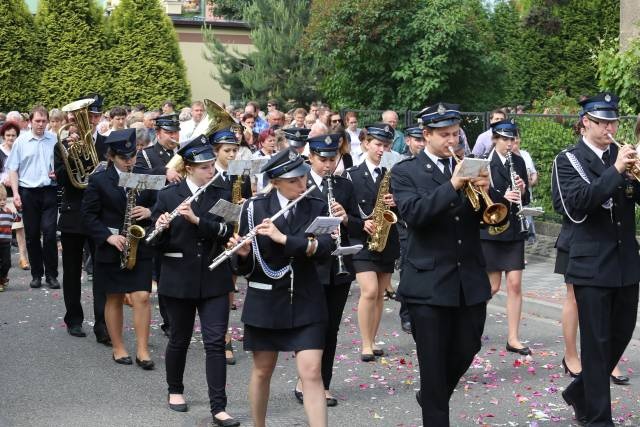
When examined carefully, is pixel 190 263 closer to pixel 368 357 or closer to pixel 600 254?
pixel 368 357

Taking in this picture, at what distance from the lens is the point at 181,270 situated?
820cm

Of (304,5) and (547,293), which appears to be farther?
(304,5)

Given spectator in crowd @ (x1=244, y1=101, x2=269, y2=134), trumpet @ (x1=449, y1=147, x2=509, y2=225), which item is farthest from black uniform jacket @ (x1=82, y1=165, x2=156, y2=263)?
spectator in crowd @ (x1=244, y1=101, x2=269, y2=134)

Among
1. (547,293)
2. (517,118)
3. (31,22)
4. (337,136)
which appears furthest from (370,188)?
(31,22)

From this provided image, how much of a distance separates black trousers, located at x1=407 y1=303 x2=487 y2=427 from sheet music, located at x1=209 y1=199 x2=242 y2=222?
1.24 meters

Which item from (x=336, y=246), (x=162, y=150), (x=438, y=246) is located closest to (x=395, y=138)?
(x=162, y=150)

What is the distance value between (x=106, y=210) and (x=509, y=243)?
11.6 feet

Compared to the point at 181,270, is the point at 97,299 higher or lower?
lower

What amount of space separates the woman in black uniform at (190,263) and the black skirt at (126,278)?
47.0 inches

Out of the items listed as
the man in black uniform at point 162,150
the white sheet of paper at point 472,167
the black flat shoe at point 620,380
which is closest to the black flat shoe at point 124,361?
the man in black uniform at point 162,150

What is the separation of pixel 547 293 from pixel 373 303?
3.78 meters

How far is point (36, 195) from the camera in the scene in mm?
13805

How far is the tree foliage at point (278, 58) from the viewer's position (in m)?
33.2

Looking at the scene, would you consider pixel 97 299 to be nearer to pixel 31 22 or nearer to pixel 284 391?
pixel 284 391
